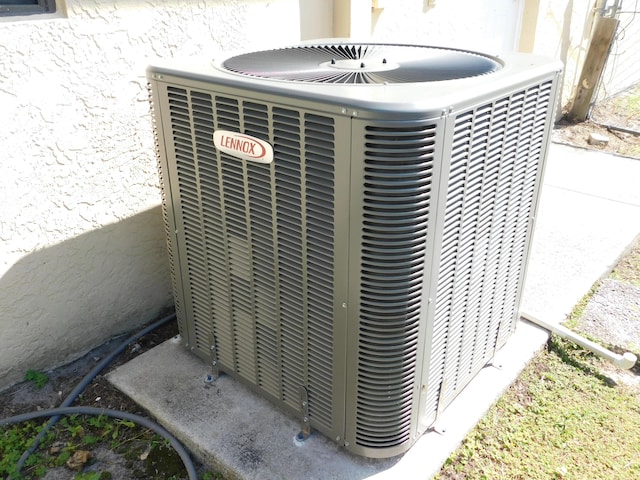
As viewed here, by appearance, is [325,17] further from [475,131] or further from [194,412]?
[194,412]

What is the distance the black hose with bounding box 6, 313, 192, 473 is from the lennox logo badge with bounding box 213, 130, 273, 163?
1281mm

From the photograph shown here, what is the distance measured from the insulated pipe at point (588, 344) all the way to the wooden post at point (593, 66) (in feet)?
15.2

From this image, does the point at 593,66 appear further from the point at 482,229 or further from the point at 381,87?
the point at 381,87

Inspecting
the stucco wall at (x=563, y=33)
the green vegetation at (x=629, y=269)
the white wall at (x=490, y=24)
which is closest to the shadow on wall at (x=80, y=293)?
the white wall at (x=490, y=24)

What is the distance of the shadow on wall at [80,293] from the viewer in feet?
7.52

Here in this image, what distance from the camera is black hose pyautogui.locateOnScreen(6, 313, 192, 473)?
2.07m

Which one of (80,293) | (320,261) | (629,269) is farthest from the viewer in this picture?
(629,269)

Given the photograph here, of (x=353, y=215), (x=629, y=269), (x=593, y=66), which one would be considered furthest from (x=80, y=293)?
(x=593, y=66)

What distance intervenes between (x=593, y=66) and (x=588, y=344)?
487 centimetres

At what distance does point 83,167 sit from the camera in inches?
92.2

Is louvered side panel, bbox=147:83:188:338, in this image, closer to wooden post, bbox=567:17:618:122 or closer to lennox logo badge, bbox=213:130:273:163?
lennox logo badge, bbox=213:130:273:163

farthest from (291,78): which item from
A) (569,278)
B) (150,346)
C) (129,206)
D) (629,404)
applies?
(569,278)

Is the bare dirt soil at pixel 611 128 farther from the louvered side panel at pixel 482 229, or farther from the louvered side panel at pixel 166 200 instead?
the louvered side panel at pixel 166 200

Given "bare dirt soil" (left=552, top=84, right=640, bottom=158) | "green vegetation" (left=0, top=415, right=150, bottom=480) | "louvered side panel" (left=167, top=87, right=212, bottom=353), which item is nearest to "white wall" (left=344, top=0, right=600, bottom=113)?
"bare dirt soil" (left=552, top=84, right=640, bottom=158)
